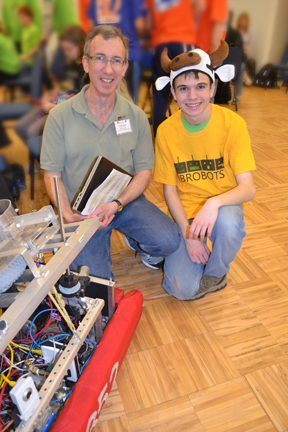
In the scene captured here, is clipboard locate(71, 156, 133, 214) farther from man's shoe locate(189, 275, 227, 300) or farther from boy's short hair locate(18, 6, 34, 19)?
boy's short hair locate(18, 6, 34, 19)

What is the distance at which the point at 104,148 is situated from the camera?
1.37 meters

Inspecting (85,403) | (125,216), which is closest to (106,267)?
(125,216)

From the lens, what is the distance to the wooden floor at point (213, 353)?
1.05 meters

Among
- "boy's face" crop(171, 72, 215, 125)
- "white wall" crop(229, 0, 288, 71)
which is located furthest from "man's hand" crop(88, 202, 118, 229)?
"white wall" crop(229, 0, 288, 71)

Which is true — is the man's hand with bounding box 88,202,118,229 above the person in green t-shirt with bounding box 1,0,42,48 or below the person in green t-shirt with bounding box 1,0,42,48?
below

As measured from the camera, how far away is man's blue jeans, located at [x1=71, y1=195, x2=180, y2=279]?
4.55ft

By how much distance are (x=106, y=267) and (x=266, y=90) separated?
5.30m

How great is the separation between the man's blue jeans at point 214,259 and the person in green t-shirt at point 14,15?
10.1ft

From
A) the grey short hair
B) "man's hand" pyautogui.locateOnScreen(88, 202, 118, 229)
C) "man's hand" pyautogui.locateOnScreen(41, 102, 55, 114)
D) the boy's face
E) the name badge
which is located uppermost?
the grey short hair

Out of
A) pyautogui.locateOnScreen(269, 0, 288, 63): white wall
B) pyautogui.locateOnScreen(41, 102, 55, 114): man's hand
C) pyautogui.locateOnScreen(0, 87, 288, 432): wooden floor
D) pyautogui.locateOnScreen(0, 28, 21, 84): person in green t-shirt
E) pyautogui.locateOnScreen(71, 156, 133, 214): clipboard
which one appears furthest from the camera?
pyautogui.locateOnScreen(269, 0, 288, 63): white wall

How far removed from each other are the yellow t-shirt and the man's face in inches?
11.6

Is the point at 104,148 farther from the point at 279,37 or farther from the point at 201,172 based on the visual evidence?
the point at 279,37

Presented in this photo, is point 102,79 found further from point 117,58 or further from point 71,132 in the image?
point 71,132

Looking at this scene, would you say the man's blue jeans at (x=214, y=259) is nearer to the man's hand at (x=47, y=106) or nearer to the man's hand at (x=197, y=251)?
the man's hand at (x=197, y=251)
